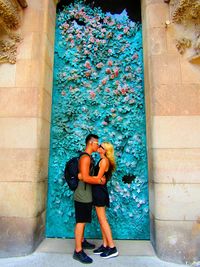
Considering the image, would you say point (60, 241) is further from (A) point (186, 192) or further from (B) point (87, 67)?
(B) point (87, 67)

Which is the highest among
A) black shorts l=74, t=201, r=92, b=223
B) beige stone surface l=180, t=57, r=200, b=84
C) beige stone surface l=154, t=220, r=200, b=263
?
beige stone surface l=180, t=57, r=200, b=84

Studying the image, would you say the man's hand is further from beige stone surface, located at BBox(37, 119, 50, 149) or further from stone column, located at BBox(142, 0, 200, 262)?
beige stone surface, located at BBox(37, 119, 50, 149)

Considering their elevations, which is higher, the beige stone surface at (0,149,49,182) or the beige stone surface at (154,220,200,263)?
the beige stone surface at (0,149,49,182)

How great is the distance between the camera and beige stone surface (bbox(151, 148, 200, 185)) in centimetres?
307

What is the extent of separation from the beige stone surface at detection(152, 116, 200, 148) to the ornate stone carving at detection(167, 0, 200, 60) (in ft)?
3.17

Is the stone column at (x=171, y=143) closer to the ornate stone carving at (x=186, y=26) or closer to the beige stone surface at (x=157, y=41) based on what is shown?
the beige stone surface at (x=157, y=41)

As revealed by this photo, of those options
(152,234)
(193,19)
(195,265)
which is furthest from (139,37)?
(195,265)

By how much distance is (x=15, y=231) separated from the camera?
3.09 meters

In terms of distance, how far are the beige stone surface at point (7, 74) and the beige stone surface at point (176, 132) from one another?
2292 millimetres

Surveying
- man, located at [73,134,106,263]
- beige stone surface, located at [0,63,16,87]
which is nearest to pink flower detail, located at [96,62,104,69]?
beige stone surface, located at [0,63,16,87]

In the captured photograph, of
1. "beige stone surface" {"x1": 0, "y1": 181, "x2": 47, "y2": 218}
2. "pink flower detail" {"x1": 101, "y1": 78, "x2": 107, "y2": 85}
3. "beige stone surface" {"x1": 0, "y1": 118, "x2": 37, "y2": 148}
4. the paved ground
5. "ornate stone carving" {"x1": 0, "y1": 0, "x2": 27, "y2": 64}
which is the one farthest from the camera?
"pink flower detail" {"x1": 101, "y1": 78, "x2": 107, "y2": 85}

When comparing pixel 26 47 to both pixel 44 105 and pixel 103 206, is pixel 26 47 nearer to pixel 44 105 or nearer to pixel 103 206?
pixel 44 105

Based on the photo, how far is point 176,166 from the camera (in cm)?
310

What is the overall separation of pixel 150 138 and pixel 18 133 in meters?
2.01
